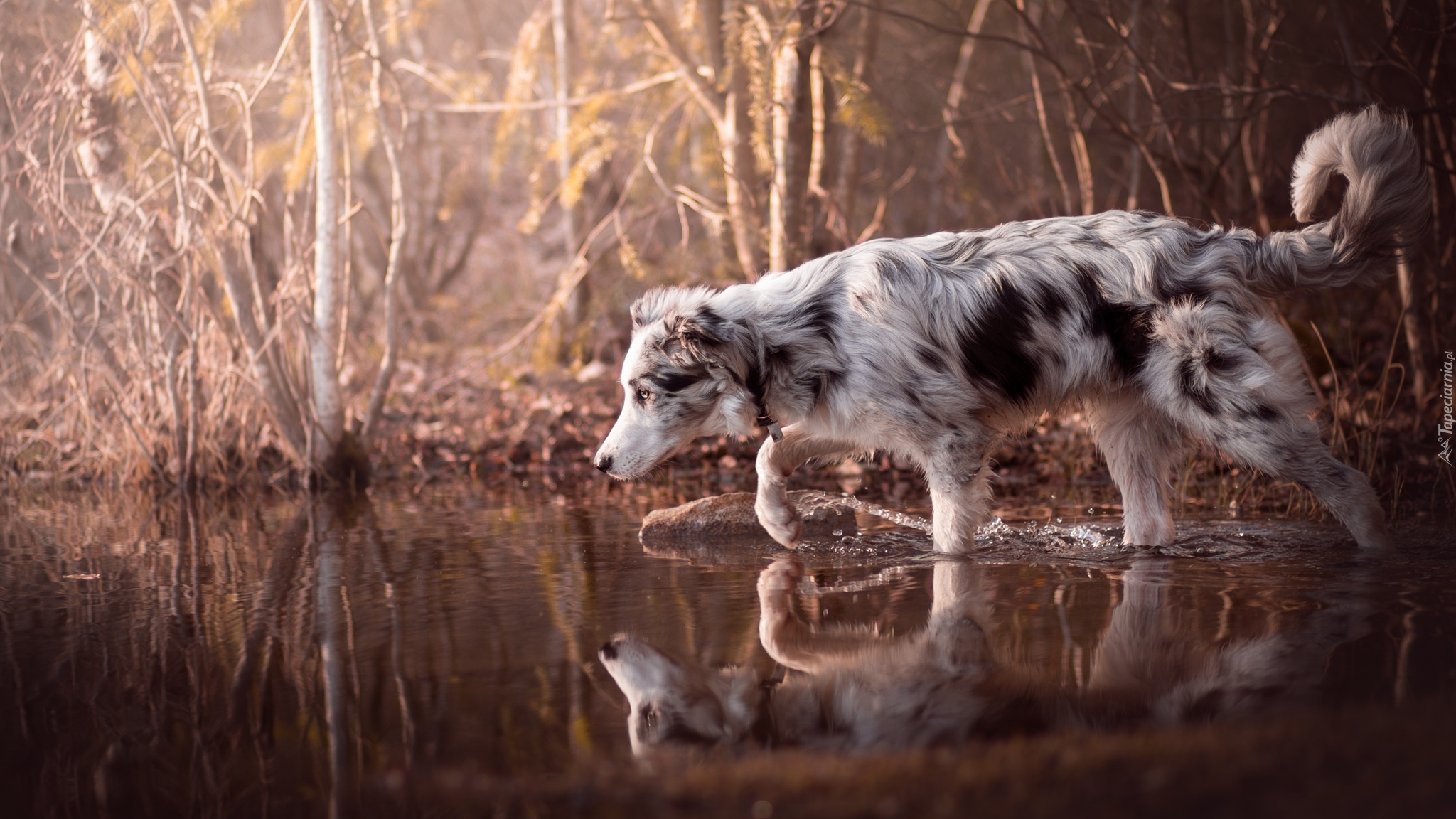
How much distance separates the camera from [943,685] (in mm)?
3326

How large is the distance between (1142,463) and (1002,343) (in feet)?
3.19

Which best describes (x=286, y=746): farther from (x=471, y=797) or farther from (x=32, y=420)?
(x=32, y=420)

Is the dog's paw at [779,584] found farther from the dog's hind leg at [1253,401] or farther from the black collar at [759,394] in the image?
the dog's hind leg at [1253,401]

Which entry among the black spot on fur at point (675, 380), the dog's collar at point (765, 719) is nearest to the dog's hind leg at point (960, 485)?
the black spot on fur at point (675, 380)

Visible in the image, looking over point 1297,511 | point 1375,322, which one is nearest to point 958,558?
point 1297,511

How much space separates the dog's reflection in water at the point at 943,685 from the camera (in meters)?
2.95

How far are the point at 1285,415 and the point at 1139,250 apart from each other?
2.93ft

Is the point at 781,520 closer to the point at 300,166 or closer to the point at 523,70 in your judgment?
the point at 300,166

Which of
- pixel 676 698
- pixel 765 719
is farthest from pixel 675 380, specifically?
pixel 765 719

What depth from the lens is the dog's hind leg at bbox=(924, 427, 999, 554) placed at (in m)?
5.06

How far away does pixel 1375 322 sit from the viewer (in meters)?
10.5

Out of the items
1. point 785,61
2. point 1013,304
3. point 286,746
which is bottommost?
point 286,746

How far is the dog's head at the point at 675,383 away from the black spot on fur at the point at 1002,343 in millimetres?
1019

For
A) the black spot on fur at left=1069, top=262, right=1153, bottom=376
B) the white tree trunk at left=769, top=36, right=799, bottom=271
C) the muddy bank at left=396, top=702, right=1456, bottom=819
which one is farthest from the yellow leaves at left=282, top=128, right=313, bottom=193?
the muddy bank at left=396, top=702, right=1456, bottom=819
